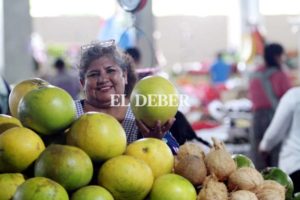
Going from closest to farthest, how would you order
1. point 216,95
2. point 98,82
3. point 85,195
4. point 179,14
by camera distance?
point 85,195 < point 98,82 < point 216,95 < point 179,14

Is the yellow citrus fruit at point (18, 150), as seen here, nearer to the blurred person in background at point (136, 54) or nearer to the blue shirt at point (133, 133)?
the blue shirt at point (133, 133)

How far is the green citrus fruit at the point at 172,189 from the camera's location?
146cm

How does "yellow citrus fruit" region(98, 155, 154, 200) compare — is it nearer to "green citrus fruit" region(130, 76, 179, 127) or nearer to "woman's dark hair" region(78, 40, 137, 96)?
"green citrus fruit" region(130, 76, 179, 127)

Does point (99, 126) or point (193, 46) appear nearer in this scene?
point (99, 126)

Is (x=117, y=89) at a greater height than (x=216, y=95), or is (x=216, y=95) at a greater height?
(x=117, y=89)

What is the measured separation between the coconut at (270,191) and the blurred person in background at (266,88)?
318 cm

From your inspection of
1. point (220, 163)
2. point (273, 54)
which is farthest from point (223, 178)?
point (273, 54)

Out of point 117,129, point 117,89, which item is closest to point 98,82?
point 117,89

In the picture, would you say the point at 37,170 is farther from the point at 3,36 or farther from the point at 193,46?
the point at 193,46

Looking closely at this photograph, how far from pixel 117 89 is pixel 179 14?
35.0ft

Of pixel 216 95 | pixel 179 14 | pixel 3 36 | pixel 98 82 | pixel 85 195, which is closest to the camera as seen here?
pixel 85 195

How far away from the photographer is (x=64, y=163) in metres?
1.41

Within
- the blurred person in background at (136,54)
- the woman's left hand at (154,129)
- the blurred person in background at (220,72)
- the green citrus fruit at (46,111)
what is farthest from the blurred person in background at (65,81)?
the blurred person in background at (220,72)

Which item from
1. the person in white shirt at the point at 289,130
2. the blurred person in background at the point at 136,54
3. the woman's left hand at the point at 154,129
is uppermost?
the woman's left hand at the point at 154,129
